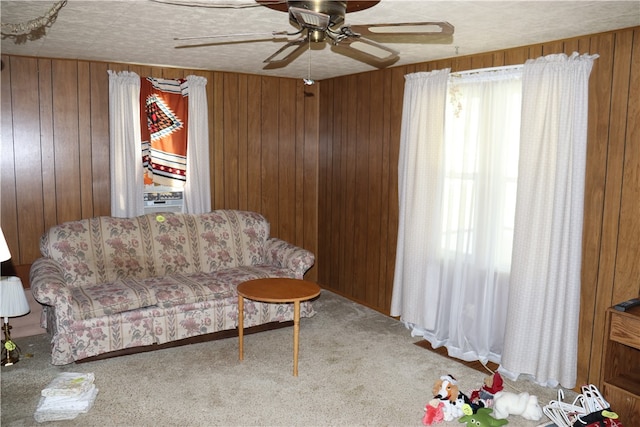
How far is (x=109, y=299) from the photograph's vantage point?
3859mm

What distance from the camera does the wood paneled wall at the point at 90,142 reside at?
14.4ft

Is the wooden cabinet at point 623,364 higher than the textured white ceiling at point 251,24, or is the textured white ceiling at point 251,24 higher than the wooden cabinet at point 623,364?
the textured white ceiling at point 251,24

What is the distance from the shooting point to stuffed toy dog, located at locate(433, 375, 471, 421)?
317cm

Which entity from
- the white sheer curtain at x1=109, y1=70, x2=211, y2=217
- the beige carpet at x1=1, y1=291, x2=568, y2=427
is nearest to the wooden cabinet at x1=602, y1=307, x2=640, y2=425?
the beige carpet at x1=1, y1=291, x2=568, y2=427

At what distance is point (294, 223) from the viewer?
5.88 metres

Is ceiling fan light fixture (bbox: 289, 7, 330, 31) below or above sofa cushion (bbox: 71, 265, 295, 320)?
above

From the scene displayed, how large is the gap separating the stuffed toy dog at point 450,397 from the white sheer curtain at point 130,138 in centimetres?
296

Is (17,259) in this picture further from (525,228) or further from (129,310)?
(525,228)

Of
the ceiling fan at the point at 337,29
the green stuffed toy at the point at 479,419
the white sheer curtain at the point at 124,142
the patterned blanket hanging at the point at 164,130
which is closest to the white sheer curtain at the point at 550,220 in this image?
the green stuffed toy at the point at 479,419

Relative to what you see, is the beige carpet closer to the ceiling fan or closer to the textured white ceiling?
the ceiling fan

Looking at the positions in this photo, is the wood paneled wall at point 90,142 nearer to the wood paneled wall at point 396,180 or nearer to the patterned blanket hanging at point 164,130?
the patterned blanket hanging at point 164,130

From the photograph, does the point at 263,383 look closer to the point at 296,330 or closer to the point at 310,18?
the point at 296,330

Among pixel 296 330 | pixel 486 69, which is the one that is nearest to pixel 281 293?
pixel 296 330

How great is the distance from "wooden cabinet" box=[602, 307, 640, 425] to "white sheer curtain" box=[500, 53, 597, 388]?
1.31 feet
